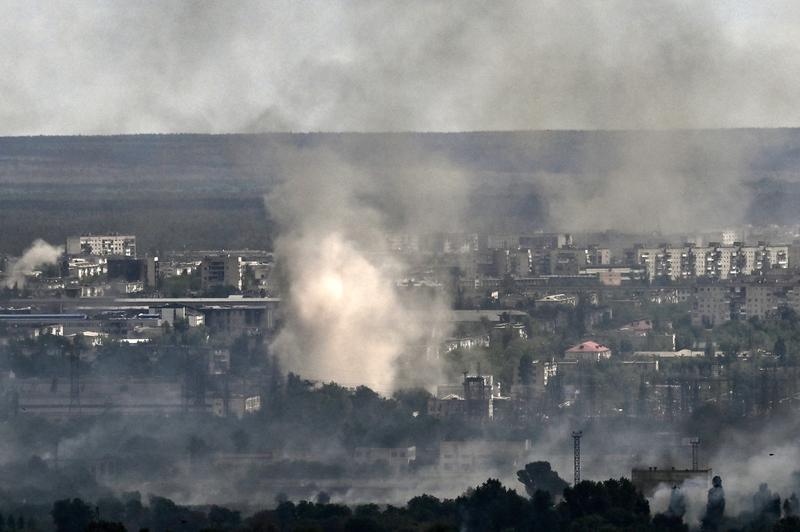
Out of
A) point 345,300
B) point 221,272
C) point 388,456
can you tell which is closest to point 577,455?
point 388,456

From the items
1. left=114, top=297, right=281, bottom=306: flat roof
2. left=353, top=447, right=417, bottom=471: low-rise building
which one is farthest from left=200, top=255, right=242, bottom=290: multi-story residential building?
left=353, top=447, right=417, bottom=471: low-rise building

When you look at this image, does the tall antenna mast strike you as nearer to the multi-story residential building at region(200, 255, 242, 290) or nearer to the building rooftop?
the building rooftop

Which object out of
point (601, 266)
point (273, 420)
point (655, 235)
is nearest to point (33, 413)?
point (273, 420)

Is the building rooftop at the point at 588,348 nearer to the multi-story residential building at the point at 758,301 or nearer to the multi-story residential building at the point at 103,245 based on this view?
the multi-story residential building at the point at 758,301

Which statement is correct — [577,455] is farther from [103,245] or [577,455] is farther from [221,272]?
[103,245]

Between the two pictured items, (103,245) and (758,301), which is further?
(103,245)

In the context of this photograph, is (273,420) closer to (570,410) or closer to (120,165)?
(570,410)
